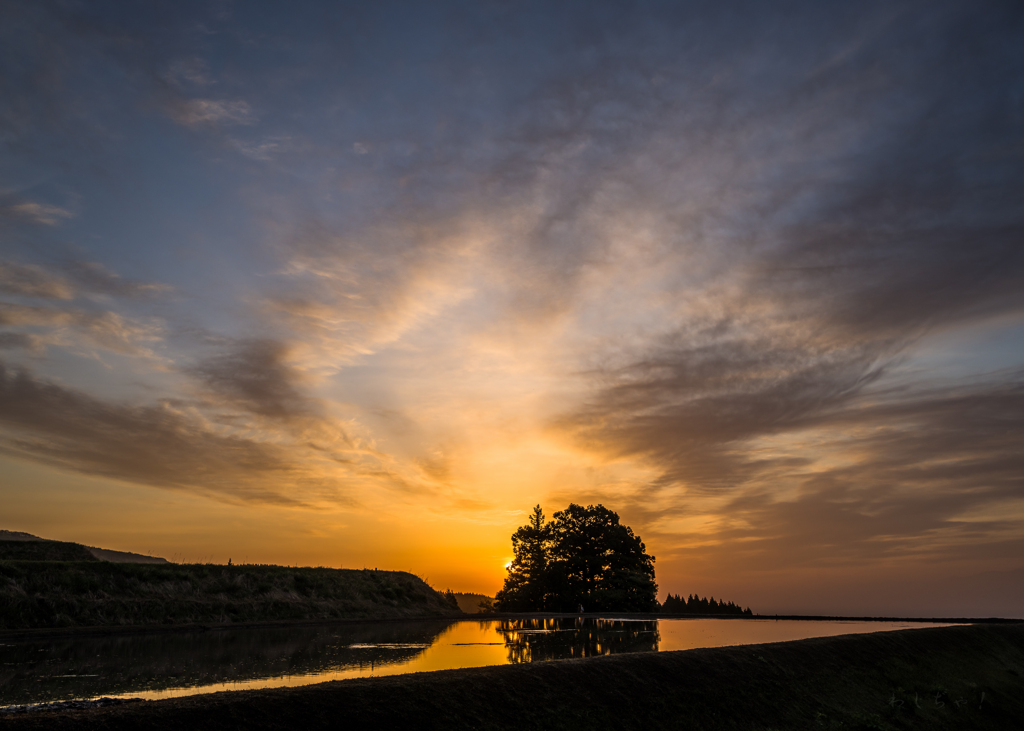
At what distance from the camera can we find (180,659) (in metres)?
20.5

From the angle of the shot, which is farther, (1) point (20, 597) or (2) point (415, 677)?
(1) point (20, 597)

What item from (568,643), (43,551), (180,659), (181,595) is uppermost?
(43,551)

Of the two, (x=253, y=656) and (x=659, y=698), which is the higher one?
(x=659, y=698)

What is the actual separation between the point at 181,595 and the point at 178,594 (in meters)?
0.19

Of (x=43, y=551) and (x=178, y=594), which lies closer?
(x=178, y=594)

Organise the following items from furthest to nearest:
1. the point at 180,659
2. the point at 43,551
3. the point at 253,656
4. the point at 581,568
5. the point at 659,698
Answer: the point at 581,568
the point at 43,551
the point at 253,656
the point at 180,659
the point at 659,698

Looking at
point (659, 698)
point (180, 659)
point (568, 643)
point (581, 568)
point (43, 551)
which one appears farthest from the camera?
point (581, 568)

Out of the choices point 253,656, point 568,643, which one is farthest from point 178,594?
point 568,643

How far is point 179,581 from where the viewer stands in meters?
36.8

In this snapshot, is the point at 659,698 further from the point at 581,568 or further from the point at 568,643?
the point at 581,568

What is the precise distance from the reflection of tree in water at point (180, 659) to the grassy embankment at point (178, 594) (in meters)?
3.73

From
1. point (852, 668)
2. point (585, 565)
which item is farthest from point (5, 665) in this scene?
point (585, 565)

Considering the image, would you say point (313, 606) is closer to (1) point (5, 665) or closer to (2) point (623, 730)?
(1) point (5, 665)

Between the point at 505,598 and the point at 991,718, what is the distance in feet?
177
